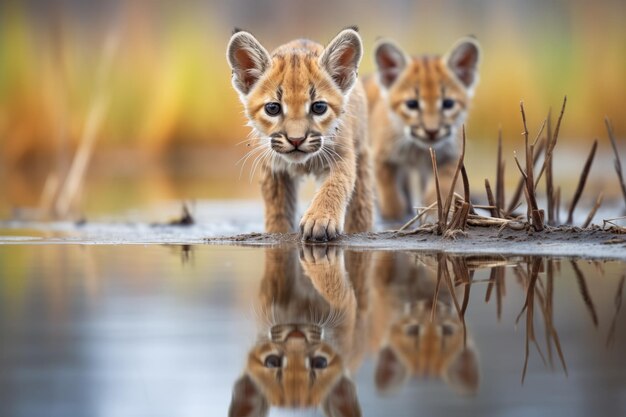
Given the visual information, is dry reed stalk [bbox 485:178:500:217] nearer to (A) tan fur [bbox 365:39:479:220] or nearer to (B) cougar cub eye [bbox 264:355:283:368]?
(A) tan fur [bbox 365:39:479:220]

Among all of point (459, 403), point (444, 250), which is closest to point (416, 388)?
point (459, 403)

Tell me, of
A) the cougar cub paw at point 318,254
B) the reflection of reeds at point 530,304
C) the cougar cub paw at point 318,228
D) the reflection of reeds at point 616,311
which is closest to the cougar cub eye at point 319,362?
the reflection of reeds at point 530,304

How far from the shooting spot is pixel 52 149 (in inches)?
569

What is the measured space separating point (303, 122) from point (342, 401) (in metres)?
3.11

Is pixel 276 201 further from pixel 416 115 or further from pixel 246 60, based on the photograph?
pixel 416 115

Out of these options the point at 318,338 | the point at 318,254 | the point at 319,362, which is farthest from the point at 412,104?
the point at 319,362

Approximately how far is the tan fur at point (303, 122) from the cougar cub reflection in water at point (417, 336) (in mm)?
1314

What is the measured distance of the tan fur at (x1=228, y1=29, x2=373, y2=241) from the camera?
510cm

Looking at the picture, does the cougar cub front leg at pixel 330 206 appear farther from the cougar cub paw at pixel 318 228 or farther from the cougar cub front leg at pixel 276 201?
the cougar cub front leg at pixel 276 201

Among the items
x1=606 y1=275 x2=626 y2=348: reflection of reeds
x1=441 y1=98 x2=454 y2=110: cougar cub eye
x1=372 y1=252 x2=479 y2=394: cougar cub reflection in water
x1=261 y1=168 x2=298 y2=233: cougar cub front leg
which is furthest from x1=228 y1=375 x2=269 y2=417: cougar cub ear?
x1=441 y1=98 x2=454 y2=110: cougar cub eye

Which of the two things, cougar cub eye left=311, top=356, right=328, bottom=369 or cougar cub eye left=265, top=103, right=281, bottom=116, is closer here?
cougar cub eye left=311, top=356, right=328, bottom=369

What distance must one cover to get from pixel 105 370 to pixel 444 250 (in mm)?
2429

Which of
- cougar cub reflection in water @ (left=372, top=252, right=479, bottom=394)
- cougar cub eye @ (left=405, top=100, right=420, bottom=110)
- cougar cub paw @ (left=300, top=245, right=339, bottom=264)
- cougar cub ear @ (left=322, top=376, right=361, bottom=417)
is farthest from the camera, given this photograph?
cougar cub eye @ (left=405, top=100, right=420, bottom=110)

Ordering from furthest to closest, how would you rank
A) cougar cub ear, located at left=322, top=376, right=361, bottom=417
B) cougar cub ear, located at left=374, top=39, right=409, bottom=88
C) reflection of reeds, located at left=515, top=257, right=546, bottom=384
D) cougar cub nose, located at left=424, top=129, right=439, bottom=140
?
1. cougar cub ear, located at left=374, top=39, right=409, bottom=88
2. cougar cub nose, located at left=424, top=129, right=439, bottom=140
3. reflection of reeds, located at left=515, top=257, right=546, bottom=384
4. cougar cub ear, located at left=322, top=376, right=361, bottom=417
